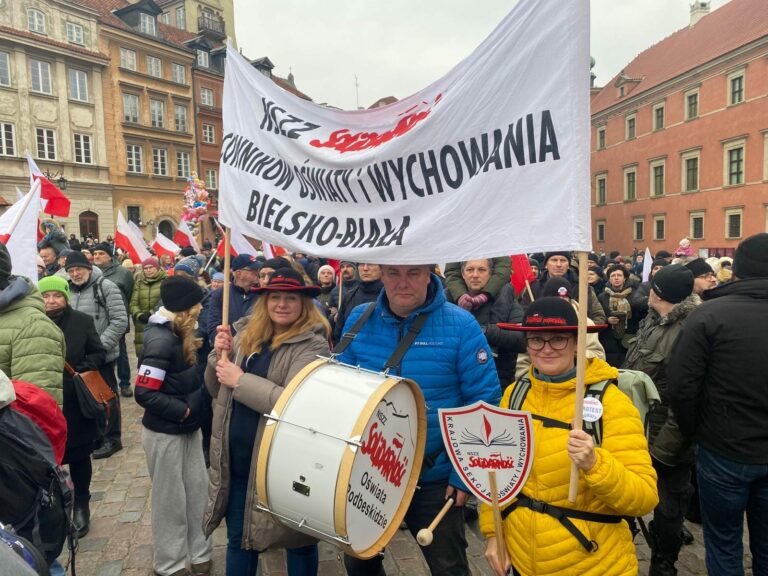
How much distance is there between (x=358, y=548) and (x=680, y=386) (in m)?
1.90

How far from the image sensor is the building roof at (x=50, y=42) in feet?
101

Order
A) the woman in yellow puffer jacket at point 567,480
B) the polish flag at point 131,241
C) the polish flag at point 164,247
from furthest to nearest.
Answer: the polish flag at point 164,247
the polish flag at point 131,241
the woman in yellow puffer jacket at point 567,480

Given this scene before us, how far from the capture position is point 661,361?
3617 mm

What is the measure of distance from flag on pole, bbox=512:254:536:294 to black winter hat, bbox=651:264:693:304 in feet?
6.48

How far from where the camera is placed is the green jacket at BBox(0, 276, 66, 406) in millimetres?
3064

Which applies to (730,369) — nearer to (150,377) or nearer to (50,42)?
(150,377)

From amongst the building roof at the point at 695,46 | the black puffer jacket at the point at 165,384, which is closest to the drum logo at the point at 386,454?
the black puffer jacket at the point at 165,384

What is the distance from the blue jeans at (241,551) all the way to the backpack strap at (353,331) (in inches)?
36.3

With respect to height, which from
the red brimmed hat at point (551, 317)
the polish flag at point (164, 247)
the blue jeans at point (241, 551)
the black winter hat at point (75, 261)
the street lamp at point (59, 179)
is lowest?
the blue jeans at point (241, 551)

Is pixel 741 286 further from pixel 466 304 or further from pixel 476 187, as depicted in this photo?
pixel 466 304

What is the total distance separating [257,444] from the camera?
2.72 metres

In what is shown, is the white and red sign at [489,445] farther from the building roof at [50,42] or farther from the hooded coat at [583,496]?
the building roof at [50,42]

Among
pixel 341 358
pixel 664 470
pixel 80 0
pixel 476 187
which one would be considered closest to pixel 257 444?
pixel 341 358

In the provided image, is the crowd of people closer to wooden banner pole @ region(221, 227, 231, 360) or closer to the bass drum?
wooden banner pole @ region(221, 227, 231, 360)
